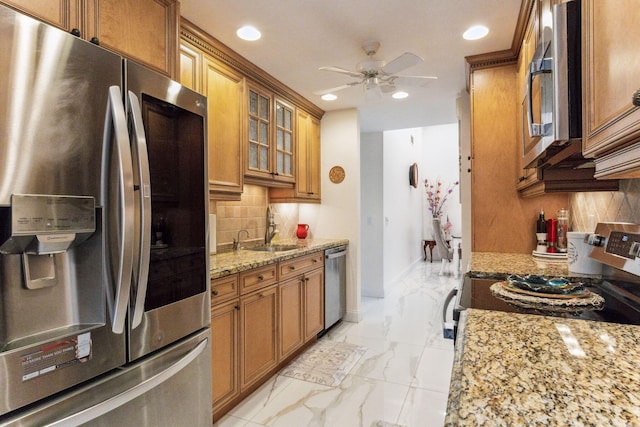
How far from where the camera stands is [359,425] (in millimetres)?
2045

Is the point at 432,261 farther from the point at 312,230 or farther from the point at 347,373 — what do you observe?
the point at 347,373

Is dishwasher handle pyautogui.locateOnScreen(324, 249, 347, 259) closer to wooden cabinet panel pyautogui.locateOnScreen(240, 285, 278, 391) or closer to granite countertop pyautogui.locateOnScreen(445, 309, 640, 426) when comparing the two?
wooden cabinet panel pyautogui.locateOnScreen(240, 285, 278, 391)

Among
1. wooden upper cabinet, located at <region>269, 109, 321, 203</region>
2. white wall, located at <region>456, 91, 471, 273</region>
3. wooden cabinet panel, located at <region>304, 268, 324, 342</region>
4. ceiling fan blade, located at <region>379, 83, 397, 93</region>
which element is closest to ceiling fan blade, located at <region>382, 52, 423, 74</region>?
ceiling fan blade, located at <region>379, 83, 397, 93</region>

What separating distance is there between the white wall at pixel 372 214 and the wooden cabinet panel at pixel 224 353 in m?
3.04

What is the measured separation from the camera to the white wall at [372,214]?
4.97 m

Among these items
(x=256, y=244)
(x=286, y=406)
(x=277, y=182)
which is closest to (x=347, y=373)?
(x=286, y=406)

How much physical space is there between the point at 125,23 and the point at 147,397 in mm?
1484

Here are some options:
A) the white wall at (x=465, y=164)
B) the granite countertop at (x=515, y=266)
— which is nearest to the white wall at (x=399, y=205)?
the white wall at (x=465, y=164)

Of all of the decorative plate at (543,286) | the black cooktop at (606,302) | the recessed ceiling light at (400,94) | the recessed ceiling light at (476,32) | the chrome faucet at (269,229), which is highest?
the recessed ceiling light at (476,32)

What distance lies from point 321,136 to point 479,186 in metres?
2.02

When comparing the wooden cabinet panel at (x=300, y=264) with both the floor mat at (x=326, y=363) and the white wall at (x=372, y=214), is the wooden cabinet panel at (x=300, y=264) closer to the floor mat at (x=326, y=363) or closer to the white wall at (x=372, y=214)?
the floor mat at (x=326, y=363)

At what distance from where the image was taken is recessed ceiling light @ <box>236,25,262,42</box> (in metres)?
2.23

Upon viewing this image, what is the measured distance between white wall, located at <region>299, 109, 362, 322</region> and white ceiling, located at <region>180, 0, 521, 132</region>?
873 mm

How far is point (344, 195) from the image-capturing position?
13.1 feet
